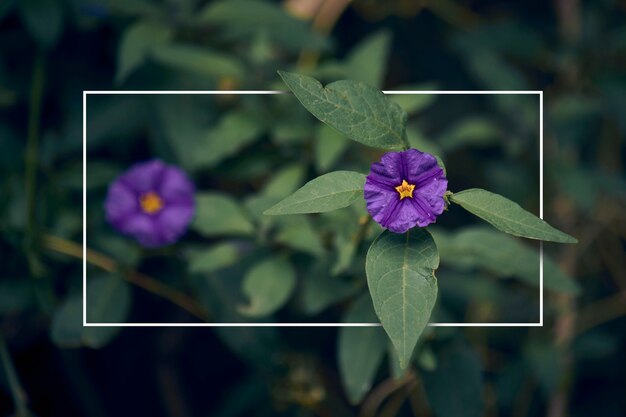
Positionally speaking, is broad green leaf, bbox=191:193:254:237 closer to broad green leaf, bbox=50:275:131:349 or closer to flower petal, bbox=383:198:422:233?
broad green leaf, bbox=50:275:131:349

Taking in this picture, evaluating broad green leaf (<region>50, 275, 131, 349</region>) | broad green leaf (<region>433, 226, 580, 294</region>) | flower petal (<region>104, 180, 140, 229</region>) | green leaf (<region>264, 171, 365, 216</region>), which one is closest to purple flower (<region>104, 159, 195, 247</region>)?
flower petal (<region>104, 180, 140, 229</region>)

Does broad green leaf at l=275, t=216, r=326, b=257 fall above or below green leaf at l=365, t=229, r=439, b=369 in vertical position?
above

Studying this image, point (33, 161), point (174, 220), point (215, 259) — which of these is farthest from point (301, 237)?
point (33, 161)

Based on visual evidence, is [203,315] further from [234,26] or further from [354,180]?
[354,180]

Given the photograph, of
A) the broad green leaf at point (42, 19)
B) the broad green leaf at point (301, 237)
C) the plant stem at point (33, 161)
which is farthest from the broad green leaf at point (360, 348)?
the broad green leaf at point (42, 19)

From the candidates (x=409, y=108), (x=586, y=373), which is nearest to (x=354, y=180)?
(x=409, y=108)
